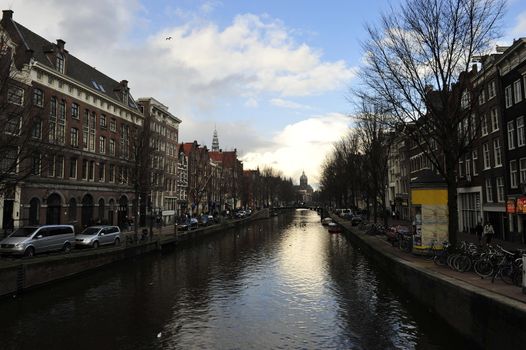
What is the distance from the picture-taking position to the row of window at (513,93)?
34.1 metres

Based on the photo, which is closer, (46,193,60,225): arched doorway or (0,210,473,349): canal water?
(0,210,473,349): canal water

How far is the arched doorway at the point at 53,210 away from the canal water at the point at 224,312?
19.1m

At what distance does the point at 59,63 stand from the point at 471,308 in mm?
49077

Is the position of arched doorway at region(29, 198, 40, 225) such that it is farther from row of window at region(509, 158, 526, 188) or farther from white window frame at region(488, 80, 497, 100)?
white window frame at region(488, 80, 497, 100)

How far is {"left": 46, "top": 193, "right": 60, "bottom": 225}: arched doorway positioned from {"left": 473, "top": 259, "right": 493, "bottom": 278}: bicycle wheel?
136 ft

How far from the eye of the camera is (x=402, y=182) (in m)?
78.6

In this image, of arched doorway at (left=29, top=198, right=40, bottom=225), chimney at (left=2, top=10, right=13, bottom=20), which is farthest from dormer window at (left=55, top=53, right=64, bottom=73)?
arched doorway at (left=29, top=198, right=40, bottom=225)

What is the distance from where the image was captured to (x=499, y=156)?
126ft

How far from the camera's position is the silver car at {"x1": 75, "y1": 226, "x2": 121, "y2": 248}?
32562mm

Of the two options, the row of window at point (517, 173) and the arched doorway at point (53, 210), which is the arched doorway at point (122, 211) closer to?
the arched doorway at point (53, 210)

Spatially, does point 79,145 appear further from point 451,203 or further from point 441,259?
point 441,259

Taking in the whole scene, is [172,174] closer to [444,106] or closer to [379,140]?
[379,140]

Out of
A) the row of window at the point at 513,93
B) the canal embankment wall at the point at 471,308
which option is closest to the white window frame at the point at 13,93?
the canal embankment wall at the point at 471,308

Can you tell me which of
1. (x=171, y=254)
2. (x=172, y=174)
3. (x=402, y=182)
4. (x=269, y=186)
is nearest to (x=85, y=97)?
(x=171, y=254)
